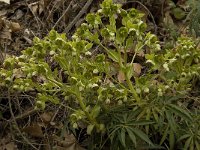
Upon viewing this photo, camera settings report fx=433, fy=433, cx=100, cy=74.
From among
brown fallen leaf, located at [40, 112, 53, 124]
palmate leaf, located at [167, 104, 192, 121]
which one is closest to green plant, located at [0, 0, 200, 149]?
palmate leaf, located at [167, 104, 192, 121]

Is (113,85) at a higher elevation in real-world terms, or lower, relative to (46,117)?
higher

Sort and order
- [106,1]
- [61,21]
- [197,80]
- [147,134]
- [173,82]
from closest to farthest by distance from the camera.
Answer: [106,1] < [147,134] < [173,82] < [197,80] < [61,21]

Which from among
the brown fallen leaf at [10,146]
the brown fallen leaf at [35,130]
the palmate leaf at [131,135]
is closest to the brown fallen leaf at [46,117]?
the brown fallen leaf at [35,130]

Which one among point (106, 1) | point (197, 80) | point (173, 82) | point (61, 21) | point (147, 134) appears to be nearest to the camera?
point (106, 1)

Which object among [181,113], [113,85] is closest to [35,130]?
[113,85]

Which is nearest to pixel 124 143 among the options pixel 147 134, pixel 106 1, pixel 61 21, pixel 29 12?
pixel 147 134

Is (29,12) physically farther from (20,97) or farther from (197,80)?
(197,80)

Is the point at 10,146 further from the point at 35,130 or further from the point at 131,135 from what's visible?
the point at 131,135

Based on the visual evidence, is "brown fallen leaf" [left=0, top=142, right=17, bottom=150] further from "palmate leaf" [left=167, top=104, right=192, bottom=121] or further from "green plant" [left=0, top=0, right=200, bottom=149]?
"palmate leaf" [left=167, top=104, right=192, bottom=121]

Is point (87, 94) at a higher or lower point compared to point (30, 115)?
higher
